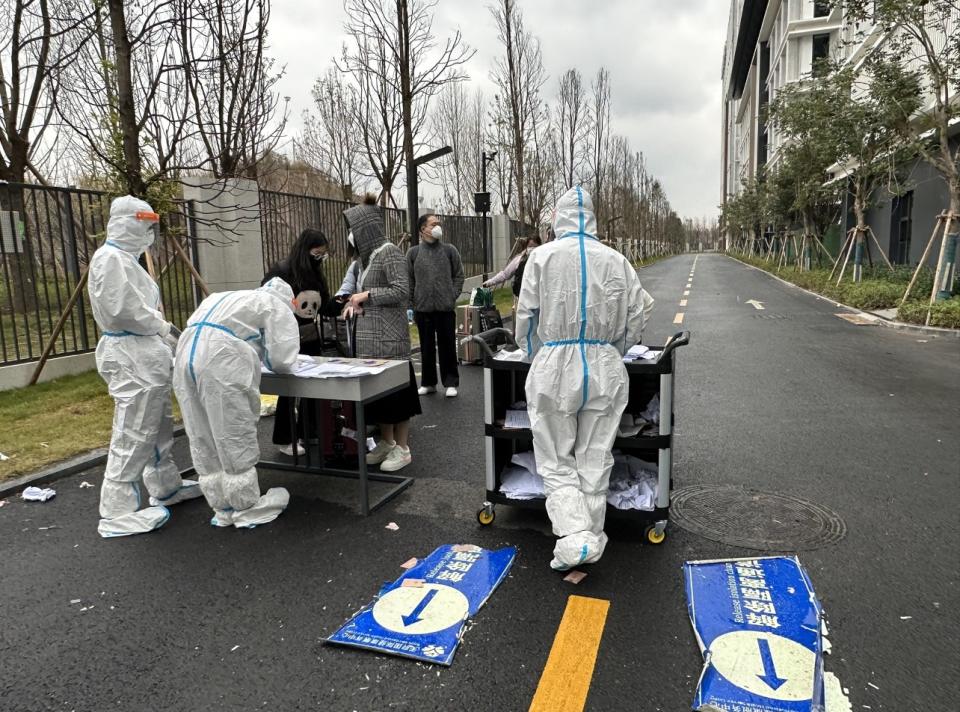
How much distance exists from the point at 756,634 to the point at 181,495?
343cm

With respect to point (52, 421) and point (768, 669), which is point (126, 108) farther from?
point (768, 669)

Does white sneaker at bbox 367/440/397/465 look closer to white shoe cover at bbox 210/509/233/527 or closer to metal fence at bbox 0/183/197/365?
white shoe cover at bbox 210/509/233/527

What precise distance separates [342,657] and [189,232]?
8.67 metres

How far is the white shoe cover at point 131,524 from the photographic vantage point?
3.83 m

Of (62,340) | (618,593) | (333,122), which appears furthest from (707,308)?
(618,593)

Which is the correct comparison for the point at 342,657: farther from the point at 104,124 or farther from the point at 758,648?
the point at 104,124

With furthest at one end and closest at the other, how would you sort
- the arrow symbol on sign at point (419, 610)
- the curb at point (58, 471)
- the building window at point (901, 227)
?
the building window at point (901, 227), the curb at point (58, 471), the arrow symbol on sign at point (419, 610)

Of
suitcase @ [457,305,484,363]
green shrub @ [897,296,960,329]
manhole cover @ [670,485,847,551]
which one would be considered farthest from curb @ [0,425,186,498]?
green shrub @ [897,296,960,329]

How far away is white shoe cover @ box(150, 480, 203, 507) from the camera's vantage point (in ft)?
13.8

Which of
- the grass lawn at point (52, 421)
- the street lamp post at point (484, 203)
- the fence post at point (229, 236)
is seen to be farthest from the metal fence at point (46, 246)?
the street lamp post at point (484, 203)

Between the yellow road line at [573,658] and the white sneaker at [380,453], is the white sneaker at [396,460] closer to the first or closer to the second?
the white sneaker at [380,453]

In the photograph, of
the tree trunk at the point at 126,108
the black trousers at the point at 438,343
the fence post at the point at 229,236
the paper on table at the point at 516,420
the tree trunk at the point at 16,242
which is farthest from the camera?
the fence post at the point at 229,236

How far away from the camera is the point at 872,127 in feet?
52.2

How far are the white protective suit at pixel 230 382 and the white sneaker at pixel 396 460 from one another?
1.08 metres
